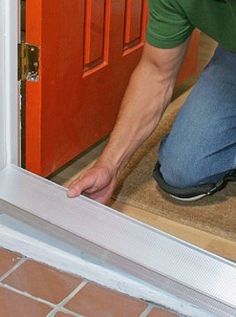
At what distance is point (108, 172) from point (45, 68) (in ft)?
1.13

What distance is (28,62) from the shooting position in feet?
5.79

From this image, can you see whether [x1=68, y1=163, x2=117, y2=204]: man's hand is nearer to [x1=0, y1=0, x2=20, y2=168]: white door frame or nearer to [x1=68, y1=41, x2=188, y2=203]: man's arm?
[x1=68, y1=41, x2=188, y2=203]: man's arm

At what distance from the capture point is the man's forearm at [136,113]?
5.42 ft

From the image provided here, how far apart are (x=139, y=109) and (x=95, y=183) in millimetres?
197

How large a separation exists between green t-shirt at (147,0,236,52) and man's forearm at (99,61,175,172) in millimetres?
88

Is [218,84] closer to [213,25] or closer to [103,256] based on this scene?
[213,25]

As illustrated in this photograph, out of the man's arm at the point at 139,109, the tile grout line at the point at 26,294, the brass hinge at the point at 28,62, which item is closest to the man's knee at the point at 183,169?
the man's arm at the point at 139,109

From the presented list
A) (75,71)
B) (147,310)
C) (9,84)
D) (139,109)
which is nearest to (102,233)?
(147,310)

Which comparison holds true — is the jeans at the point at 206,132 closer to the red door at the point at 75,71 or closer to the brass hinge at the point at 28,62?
the red door at the point at 75,71

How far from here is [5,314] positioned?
4.85ft

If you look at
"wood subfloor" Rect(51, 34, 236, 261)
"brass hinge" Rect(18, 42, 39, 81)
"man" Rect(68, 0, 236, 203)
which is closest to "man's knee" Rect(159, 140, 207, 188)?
"man" Rect(68, 0, 236, 203)

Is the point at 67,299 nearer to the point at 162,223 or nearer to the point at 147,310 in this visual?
the point at 147,310

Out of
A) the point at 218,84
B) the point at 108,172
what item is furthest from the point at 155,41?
the point at 218,84

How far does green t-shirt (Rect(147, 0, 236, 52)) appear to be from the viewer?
1541 millimetres
